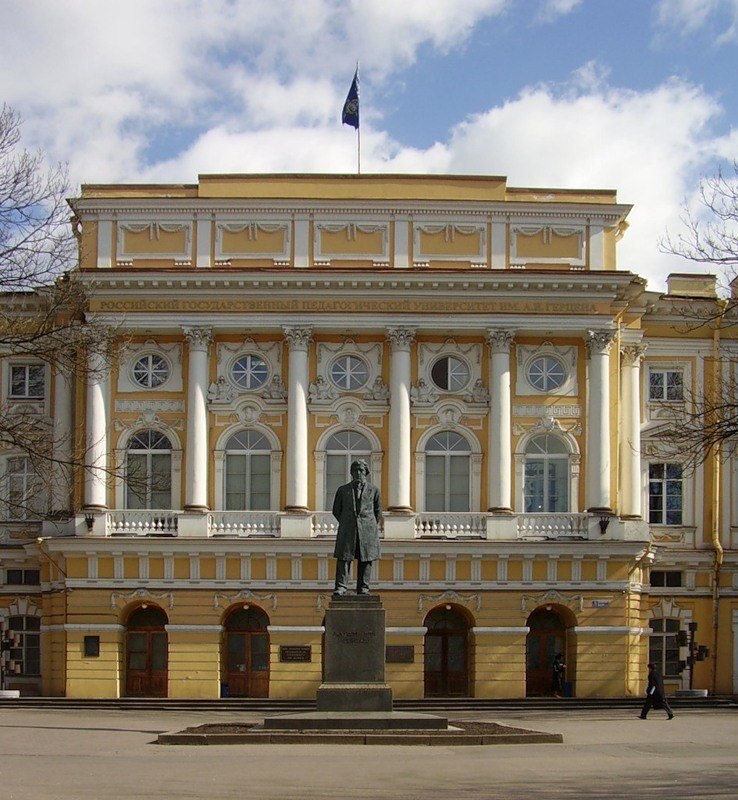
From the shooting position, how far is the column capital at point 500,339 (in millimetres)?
47812

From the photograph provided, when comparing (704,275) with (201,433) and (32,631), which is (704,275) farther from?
(32,631)

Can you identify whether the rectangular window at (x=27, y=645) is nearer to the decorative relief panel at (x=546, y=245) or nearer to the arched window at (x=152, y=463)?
the arched window at (x=152, y=463)

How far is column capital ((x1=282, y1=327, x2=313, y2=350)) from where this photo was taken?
47719 mm

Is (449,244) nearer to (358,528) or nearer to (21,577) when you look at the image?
(21,577)

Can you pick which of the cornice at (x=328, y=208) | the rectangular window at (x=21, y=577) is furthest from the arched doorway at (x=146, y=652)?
the cornice at (x=328, y=208)

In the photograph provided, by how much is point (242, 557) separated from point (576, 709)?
33.2ft

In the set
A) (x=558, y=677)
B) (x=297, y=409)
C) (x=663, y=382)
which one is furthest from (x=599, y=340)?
(x=558, y=677)

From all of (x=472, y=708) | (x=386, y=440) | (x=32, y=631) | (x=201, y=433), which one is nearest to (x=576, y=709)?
(x=472, y=708)

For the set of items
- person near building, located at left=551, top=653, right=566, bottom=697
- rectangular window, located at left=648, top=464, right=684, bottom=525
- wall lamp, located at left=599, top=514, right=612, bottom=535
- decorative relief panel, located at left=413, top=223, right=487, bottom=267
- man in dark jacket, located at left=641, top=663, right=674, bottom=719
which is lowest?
person near building, located at left=551, top=653, right=566, bottom=697

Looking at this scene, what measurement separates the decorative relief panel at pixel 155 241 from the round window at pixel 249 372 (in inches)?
128

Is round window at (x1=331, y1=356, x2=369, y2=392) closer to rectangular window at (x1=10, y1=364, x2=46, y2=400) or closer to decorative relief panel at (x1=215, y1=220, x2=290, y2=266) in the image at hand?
decorative relief panel at (x1=215, y1=220, x2=290, y2=266)

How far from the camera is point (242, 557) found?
1838 inches

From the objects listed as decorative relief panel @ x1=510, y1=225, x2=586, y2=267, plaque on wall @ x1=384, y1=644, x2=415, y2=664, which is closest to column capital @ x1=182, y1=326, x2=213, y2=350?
decorative relief panel @ x1=510, y1=225, x2=586, y2=267

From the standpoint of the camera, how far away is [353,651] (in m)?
31.6
